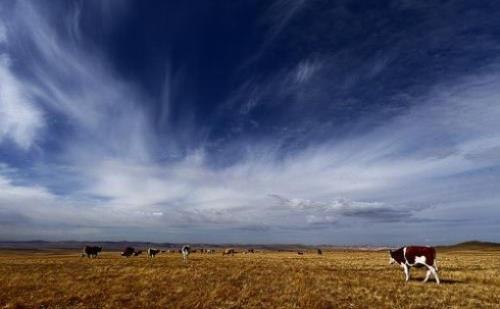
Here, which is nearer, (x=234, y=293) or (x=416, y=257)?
(x=234, y=293)

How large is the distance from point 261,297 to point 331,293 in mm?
3984

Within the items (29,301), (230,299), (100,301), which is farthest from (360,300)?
(29,301)

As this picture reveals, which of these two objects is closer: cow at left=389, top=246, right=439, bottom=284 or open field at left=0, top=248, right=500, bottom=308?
open field at left=0, top=248, right=500, bottom=308

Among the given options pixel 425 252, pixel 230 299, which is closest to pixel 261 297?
pixel 230 299

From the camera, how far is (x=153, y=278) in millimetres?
26719

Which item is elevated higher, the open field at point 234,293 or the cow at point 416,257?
the cow at point 416,257

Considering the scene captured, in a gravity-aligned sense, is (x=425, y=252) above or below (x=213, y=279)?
above

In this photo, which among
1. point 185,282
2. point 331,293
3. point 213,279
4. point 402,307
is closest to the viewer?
point 402,307

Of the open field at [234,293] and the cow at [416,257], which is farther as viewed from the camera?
the cow at [416,257]

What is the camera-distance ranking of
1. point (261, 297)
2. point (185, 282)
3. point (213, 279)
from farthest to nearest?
1. point (213, 279)
2. point (185, 282)
3. point (261, 297)

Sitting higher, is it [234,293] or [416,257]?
[416,257]

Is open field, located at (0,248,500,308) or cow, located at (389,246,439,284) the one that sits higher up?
cow, located at (389,246,439,284)

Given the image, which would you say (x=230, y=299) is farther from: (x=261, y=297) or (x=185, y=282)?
(x=185, y=282)

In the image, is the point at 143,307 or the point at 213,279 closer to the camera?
the point at 143,307
